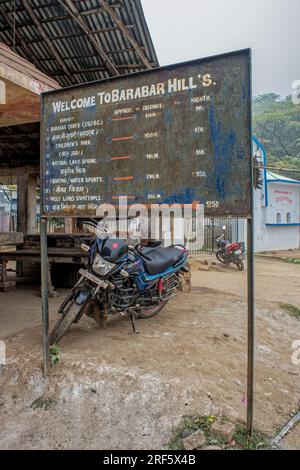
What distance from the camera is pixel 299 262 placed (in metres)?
15.1

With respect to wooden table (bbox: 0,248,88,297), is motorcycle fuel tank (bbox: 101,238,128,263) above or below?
above

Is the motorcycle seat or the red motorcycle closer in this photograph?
the motorcycle seat

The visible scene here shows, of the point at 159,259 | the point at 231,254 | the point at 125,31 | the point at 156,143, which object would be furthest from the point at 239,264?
the point at 156,143

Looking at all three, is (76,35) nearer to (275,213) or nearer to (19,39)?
(19,39)

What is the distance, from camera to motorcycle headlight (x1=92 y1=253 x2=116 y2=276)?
13.1ft

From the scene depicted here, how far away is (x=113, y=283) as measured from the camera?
4.11 m

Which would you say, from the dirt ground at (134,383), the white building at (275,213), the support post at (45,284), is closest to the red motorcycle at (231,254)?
the white building at (275,213)

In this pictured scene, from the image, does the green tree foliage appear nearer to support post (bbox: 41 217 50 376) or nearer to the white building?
the white building

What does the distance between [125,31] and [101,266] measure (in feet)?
13.5

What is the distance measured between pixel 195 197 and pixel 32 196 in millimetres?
10173

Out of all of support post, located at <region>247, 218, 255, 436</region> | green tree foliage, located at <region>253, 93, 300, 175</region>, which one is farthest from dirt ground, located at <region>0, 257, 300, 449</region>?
green tree foliage, located at <region>253, 93, 300, 175</region>

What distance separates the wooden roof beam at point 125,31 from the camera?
18.9 ft

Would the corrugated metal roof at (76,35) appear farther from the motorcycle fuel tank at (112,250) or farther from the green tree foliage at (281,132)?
the green tree foliage at (281,132)

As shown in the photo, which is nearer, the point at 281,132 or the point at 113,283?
the point at 113,283
